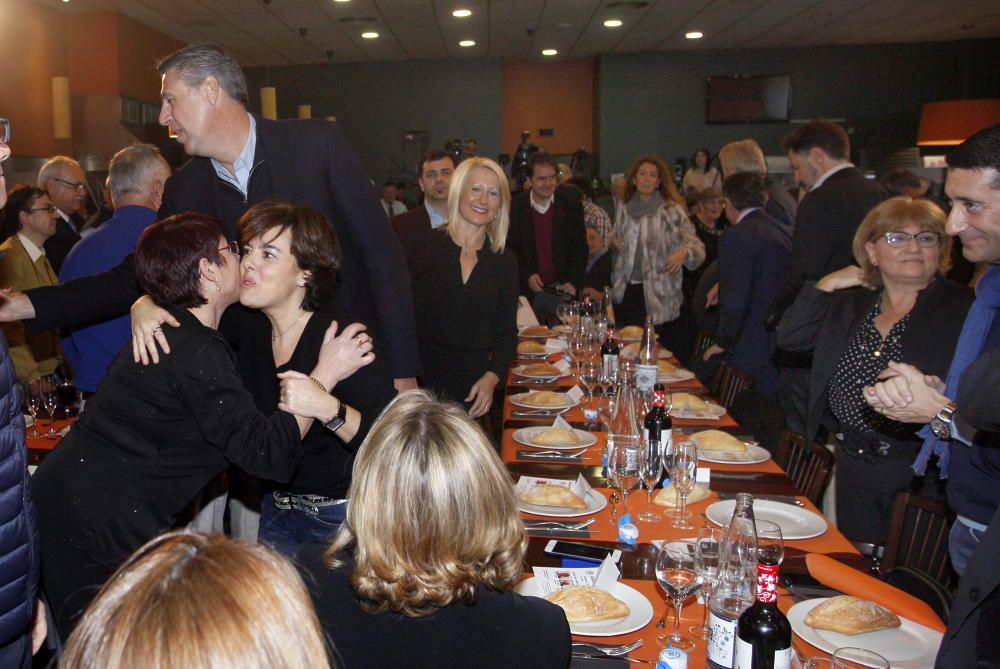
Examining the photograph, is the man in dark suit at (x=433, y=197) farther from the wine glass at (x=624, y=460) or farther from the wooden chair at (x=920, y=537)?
the wooden chair at (x=920, y=537)

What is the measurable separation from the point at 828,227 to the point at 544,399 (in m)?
1.88

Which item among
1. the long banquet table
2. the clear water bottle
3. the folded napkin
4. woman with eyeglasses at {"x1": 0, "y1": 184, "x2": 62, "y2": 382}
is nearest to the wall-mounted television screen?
woman with eyeglasses at {"x1": 0, "y1": 184, "x2": 62, "y2": 382}

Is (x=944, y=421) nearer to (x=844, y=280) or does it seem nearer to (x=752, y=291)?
(x=844, y=280)

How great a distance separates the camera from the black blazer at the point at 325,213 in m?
2.64

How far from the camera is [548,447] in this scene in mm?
2887

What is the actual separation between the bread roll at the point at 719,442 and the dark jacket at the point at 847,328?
2.15 ft

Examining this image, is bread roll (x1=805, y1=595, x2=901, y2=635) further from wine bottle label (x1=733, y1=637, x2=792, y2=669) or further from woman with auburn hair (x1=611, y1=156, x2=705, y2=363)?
woman with auburn hair (x1=611, y1=156, x2=705, y2=363)

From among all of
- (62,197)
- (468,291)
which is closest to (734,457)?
(468,291)

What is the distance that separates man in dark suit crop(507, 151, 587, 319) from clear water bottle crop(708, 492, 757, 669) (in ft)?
16.4

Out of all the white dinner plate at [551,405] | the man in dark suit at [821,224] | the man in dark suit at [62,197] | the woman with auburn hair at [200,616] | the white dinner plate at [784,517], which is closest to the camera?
the woman with auburn hair at [200,616]

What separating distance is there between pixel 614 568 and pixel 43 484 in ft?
4.68

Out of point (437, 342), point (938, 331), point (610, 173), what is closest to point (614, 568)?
point (938, 331)

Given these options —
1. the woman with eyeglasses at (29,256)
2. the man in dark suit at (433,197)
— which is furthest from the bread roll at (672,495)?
the woman with eyeglasses at (29,256)

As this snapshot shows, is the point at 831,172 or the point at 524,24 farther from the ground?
the point at 524,24
